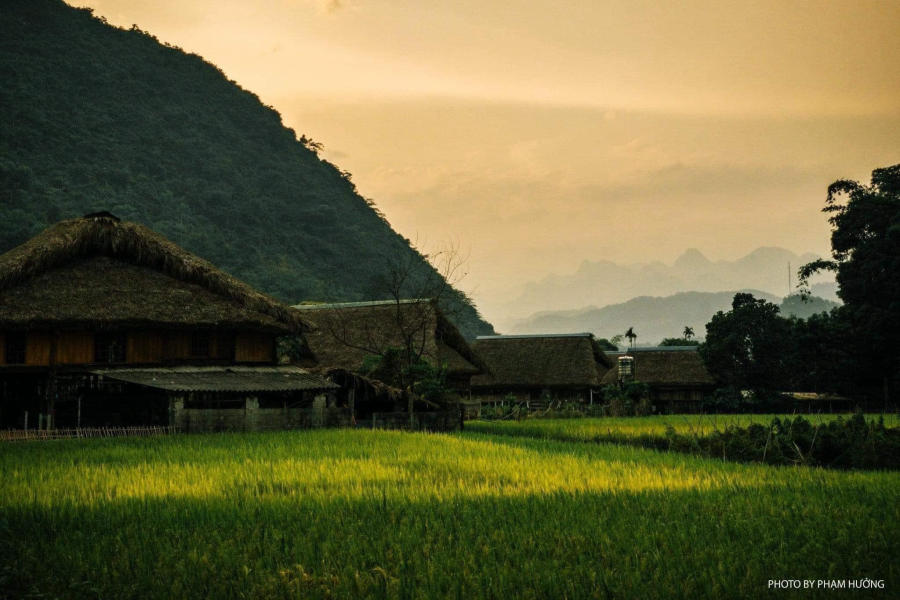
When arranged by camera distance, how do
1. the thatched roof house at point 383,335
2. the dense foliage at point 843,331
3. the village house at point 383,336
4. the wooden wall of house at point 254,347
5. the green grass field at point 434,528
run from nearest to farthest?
the green grass field at point 434,528 < the wooden wall of house at point 254,347 < the village house at point 383,336 < the thatched roof house at point 383,335 < the dense foliage at point 843,331

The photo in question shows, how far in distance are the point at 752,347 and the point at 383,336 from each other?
19.1 metres

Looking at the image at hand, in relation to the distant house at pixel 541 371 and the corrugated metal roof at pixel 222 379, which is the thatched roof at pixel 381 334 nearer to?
the corrugated metal roof at pixel 222 379

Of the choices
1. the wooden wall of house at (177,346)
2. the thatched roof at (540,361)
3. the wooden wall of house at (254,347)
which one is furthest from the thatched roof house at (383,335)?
the wooden wall of house at (177,346)

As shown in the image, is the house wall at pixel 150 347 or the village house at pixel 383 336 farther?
the village house at pixel 383 336

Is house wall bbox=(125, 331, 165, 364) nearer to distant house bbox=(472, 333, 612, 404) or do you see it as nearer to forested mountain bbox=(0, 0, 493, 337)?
distant house bbox=(472, 333, 612, 404)

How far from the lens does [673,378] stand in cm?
4416

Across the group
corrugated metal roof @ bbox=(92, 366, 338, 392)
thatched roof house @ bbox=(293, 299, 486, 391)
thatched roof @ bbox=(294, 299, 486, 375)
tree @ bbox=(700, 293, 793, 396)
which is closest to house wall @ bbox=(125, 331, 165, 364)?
corrugated metal roof @ bbox=(92, 366, 338, 392)

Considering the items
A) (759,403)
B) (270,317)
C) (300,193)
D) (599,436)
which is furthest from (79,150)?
(599,436)

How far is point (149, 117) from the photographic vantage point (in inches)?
4173

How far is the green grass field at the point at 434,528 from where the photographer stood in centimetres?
652

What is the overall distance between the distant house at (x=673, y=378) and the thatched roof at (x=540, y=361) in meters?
1.73

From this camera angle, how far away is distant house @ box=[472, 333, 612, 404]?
43.9 meters

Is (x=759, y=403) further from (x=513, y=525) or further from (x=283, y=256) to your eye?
(x=283, y=256)

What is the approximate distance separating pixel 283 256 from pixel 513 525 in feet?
261
